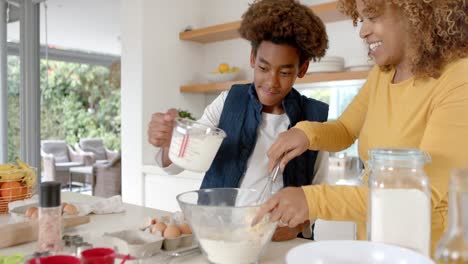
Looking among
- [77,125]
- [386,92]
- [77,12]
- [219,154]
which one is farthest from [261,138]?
[77,125]

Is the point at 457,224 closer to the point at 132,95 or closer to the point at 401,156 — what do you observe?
Answer: the point at 401,156

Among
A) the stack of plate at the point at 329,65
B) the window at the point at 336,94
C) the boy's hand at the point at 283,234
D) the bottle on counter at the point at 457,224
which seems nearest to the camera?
the bottle on counter at the point at 457,224

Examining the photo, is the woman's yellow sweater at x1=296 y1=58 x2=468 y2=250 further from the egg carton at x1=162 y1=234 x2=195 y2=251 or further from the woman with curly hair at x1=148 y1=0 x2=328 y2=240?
the egg carton at x1=162 y1=234 x2=195 y2=251

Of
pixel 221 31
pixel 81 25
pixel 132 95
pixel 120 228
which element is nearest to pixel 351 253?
pixel 120 228

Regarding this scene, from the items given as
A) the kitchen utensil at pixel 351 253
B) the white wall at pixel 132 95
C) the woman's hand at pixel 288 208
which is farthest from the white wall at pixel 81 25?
the kitchen utensil at pixel 351 253

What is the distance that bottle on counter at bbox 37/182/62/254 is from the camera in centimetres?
86

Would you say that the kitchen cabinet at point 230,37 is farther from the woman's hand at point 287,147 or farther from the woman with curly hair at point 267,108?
the woman's hand at point 287,147

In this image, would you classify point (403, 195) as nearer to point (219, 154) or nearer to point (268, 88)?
point (268, 88)

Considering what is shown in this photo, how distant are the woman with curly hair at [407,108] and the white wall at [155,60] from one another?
190cm

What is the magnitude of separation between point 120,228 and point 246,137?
1.60 ft

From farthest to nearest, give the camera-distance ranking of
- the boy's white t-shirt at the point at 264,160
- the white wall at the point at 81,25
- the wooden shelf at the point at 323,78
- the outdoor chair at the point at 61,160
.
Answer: the outdoor chair at the point at 61,160 → the white wall at the point at 81,25 → the wooden shelf at the point at 323,78 → the boy's white t-shirt at the point at 264,160

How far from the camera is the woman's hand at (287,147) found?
3.34 ft

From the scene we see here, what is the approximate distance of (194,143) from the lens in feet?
3.77

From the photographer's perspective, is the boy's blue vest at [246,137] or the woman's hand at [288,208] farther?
the boy's blue vest at [246,137]
